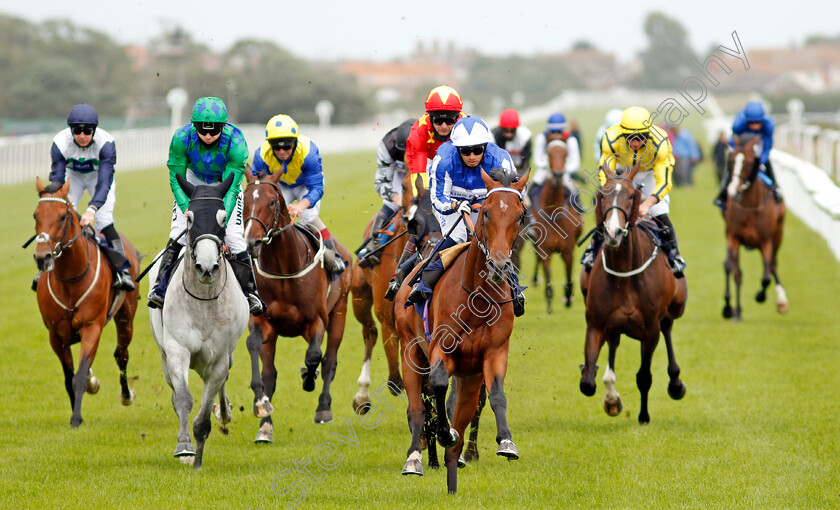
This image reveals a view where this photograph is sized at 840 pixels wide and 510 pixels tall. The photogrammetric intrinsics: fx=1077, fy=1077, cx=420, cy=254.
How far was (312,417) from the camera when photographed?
8852mm

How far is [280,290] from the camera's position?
831 centimetres

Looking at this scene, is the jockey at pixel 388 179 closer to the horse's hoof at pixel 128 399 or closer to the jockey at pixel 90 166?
the jockey at pixel 90 166

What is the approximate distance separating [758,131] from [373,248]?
19.6ft

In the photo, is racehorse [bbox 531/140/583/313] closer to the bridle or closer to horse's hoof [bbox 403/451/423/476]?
the bridle

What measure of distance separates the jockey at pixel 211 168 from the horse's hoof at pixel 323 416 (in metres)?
1.25

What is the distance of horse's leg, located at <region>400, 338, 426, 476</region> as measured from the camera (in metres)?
6.52

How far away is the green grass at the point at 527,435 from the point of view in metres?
6.38

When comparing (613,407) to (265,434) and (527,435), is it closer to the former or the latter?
(527,435)

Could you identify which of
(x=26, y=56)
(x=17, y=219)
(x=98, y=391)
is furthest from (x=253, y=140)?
(x=98, y=391)

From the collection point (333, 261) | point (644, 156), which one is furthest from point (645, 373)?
point (333, 261)

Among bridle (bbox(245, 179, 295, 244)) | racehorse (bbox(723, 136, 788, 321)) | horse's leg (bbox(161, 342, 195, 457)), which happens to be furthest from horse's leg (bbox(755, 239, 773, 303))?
horse's leg (bbox(161, 342, 195, 457))

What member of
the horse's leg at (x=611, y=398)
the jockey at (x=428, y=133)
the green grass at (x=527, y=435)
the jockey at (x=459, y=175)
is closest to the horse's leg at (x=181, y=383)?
the green grass at (x=527, y=435)

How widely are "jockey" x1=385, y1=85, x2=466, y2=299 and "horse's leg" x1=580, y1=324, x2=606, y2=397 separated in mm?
1652

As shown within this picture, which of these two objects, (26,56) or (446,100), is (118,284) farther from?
(26,56)
